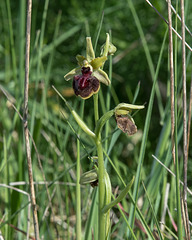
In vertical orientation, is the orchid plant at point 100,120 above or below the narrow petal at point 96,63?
below

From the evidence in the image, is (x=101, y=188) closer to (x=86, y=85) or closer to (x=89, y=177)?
(x=89, y=177)

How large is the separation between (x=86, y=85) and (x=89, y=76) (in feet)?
0.16

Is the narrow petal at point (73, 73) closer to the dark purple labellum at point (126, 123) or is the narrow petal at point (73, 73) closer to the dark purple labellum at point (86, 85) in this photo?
the dark purple labellum at point (86, 85)

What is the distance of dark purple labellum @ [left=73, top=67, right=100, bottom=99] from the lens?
2.78ft

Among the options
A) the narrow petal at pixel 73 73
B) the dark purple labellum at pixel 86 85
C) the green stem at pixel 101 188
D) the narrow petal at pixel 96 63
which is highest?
the narrow petal at pixel 96 63

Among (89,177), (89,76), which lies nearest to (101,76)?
(89,76)

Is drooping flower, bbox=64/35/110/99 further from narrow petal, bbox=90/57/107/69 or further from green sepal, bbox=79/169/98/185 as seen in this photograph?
green sepal, bbox=79/169/98/185

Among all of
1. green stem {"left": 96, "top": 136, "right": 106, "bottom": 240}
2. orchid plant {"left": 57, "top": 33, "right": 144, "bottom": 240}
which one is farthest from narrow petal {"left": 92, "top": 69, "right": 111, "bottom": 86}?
green stem {"left": 96, "top": 136, "right": 106, "bottom": 240}

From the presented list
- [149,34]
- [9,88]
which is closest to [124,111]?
[9,88]

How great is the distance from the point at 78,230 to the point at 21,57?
0.63 meters

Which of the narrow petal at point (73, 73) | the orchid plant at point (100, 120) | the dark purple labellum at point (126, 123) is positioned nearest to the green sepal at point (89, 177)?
the orchid plant at point (100, 120)

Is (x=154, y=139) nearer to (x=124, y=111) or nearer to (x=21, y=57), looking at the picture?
(x=21, y=57)

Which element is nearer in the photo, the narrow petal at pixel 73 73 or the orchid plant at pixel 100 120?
the orchid plant at pixel 100 120

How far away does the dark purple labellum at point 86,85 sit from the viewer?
847 millimetres
